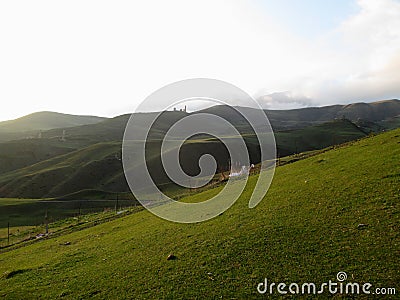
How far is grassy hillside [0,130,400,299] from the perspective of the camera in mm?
13289

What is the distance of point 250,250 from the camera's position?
52.7 feet

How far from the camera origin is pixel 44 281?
709 inches

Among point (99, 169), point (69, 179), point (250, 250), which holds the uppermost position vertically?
point (250, 250)

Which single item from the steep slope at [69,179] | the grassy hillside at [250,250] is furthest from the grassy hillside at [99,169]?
the grassy hillside at [250,250]

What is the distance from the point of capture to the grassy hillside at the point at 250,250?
43.6 ft

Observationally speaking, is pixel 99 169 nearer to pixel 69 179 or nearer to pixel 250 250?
pixel 69 179

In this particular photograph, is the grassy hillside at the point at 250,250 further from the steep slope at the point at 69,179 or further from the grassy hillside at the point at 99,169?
the steep slope at the point at 69,179

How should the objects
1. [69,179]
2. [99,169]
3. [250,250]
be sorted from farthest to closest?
[99,169]
[69,179]
[250,250]

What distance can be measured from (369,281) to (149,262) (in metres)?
10.4

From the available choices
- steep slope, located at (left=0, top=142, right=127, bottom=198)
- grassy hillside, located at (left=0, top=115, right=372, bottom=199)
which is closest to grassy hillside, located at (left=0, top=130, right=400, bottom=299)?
grassy hillside, located at (left=0, top=115, right=372, bottom=199)

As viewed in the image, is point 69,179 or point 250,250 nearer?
point 250,250

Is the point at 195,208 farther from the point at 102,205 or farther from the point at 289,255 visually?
the point at 102,205

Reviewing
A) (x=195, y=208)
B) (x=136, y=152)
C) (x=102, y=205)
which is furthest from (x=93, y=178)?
(x=195, y=208)

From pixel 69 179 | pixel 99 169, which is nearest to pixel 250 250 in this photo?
pixel 69 179
